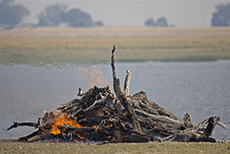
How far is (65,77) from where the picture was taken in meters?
34.8

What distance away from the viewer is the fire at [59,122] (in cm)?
1588

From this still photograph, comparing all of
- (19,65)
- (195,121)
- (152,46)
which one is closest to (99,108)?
(195,121)

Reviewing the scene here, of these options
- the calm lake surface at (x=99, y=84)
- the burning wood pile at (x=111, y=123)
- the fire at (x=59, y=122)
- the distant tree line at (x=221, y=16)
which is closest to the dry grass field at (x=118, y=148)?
the burning wood pile at (x=111, y=123)

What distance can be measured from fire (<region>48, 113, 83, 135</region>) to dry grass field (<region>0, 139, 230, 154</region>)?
33.2 inches

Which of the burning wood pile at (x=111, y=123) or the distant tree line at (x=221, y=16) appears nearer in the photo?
the burning wood pile at (x=111, y=123)

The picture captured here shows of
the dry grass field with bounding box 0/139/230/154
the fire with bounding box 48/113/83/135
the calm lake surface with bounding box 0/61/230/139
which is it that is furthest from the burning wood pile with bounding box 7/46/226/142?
the calm lake surface with bounding box 0/61/230/139

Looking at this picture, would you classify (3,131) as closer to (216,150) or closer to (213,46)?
(216,150)

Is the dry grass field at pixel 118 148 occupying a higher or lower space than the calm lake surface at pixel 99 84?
higher

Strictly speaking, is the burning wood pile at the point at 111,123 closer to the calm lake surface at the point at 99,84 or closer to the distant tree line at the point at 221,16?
the calm lake surface at the point at 99,84

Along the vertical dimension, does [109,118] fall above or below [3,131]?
above

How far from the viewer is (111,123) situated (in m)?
15.5

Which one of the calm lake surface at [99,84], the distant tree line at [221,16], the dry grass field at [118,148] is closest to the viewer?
the dry grass field at [118,148]

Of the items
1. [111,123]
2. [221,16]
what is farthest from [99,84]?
[221,16]

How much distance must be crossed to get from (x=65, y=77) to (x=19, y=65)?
6.06 metres
